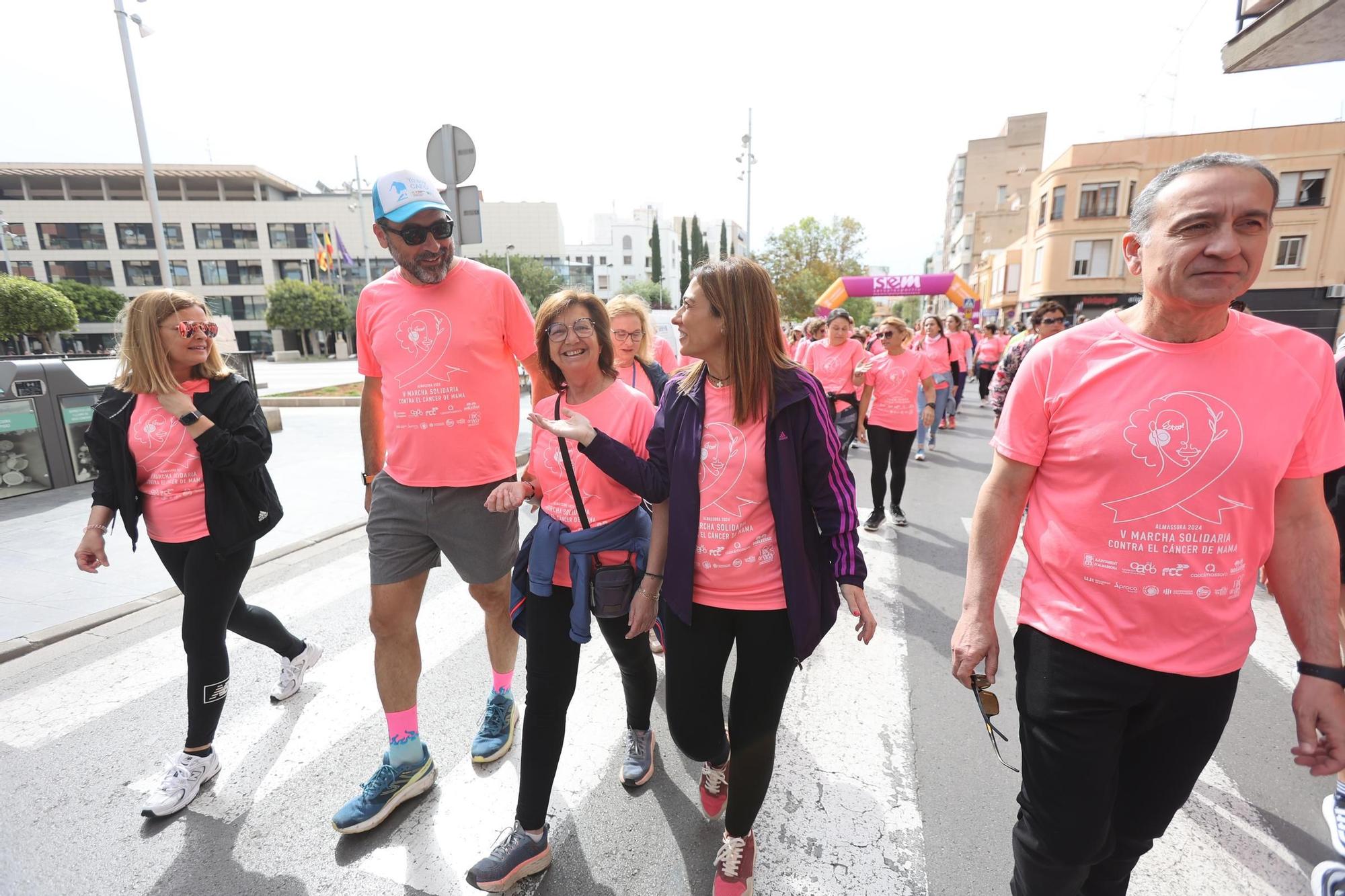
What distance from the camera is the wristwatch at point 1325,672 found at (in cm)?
156

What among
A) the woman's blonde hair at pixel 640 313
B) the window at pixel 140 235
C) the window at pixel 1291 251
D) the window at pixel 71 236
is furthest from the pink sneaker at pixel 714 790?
the window at pixel 71 236

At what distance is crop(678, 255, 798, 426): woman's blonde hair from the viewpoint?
2098mm

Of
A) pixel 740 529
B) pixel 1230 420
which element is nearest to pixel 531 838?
pixel 740 529

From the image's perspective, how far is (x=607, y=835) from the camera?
2.49 meters

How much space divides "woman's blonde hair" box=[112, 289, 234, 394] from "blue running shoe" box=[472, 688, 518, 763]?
1926 millimetres

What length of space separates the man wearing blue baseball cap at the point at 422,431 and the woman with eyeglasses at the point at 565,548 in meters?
0.34

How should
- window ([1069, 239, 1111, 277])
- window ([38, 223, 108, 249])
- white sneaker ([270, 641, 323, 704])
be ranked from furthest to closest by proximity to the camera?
window ([38, 223, 108, 249])
window ([1069, 239, 1111, 277])
white sneaker ([270, 641, 323, 704])

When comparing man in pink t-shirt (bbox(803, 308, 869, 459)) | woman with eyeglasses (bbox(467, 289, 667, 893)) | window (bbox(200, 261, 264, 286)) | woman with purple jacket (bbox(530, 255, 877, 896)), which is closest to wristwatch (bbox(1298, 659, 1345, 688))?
woman with purple jacket (bbox(530, 255, 877, 896))

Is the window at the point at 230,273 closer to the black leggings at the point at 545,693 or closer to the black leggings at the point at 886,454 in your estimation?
the black leggings at the point at 886,454

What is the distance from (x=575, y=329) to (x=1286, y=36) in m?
6.63

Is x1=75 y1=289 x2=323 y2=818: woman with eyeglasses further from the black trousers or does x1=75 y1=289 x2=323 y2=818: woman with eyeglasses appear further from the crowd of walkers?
the black trousers

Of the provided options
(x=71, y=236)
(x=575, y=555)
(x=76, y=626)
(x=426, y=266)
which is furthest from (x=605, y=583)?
(x=71, y=236)

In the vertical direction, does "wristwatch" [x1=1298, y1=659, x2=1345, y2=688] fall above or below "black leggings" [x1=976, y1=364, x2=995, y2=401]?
above

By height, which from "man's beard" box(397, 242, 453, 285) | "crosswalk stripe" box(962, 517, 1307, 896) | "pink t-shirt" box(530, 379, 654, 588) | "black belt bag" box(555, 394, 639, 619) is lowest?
"crosswalk stripe" box(962, 517, 1307, 896)
